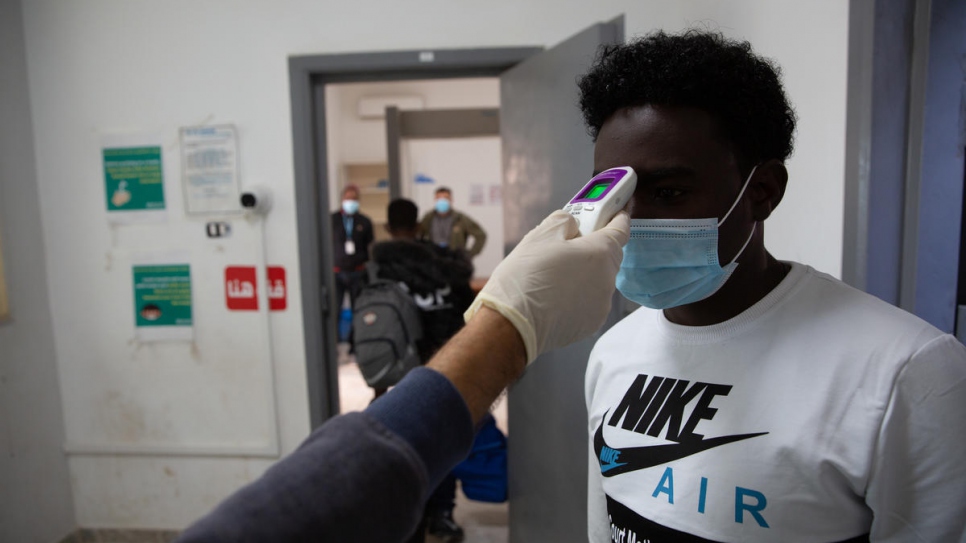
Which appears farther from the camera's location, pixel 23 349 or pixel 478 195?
pixel 478 195

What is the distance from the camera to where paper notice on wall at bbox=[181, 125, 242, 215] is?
81.9 inches

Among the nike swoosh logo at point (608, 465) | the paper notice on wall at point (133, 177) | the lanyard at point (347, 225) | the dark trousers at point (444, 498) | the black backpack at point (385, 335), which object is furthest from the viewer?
the lanyard at point (347, 225)

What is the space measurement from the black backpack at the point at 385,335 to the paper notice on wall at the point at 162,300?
28.7 inches

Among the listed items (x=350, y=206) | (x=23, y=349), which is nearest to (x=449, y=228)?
(x=350, y=206)

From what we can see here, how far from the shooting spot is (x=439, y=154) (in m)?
6.39

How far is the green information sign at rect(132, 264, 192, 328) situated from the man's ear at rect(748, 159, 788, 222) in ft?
6.93

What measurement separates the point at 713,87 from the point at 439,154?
585 centimetres

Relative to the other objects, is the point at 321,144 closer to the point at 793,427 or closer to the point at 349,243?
the point at 793,427

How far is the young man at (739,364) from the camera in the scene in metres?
0.59

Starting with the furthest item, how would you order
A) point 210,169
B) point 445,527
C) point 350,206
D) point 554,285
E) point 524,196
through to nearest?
1. point 350,206
2. point 445,527
3. point 210,169
4. point 524,196
5. point 554,285

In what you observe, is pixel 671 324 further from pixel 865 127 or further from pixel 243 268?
pixel 243 268

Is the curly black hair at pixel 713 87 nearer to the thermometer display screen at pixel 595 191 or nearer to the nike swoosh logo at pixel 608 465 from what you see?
the thermometer display screen at pixel 595 191

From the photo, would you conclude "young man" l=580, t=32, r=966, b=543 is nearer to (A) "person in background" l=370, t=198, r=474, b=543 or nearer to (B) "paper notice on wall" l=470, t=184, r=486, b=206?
(A) "person in background" l=370, t=198, r=474, b=543

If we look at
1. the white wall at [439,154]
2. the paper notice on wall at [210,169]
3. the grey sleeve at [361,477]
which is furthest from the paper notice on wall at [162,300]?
the white wall at [439,154]
